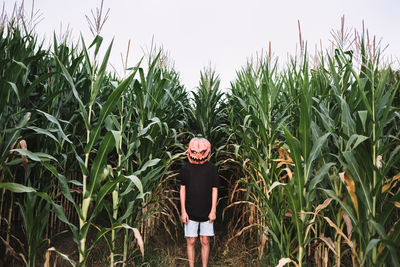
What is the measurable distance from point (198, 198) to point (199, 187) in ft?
0.36

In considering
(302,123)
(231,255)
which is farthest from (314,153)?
(231,255)

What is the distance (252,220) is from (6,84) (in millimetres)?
2682

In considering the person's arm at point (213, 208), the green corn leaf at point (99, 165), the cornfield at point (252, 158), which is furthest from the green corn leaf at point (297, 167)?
the green corn leaf at point (99, 165)

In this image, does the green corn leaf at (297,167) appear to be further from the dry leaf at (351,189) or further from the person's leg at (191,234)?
the person's leg at (191,234)

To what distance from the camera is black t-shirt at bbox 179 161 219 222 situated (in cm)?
278

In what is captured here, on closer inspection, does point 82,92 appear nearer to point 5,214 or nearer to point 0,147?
point 0,147

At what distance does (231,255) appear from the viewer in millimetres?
3385

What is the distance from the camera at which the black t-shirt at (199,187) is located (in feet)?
9.13

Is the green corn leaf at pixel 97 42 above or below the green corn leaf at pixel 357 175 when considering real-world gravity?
above

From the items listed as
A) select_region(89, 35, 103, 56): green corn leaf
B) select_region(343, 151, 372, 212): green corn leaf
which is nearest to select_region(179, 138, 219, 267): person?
select_region(89, 35, 103, 56): green corn leaf

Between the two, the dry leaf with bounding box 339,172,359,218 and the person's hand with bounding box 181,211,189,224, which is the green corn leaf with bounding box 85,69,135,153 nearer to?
the person's hand with bounding box 181,211,189,224

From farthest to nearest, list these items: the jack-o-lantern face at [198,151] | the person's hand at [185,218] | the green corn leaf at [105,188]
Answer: the jack-o-lantern face at [198,151] < the person's hand at [185,218] < the green corn leaf at [105,188]

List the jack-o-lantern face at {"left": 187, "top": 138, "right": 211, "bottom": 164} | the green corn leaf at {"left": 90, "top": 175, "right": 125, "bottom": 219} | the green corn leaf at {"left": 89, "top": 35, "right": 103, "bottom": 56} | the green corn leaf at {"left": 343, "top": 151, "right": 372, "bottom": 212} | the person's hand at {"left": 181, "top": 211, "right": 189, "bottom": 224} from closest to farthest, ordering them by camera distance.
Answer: the green corn leaf at {"left": 343, "top": 151, "right": 372, "bottom": 212} < the green corn leaf at {"left": 90, "top": 175, "right": 125, "bottom": 219} < the green corn leaf at {"left": 89, "top": 35, "right": 103, "bottom": 56} < the person's hand at {"left": 181, "top": 211, "right": 189, "bottom": 224} < the jack-o-lantern face at {"left": 187, "top": 138, "right": 211, "bottom": 164}

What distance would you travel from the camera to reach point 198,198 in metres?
2.79
